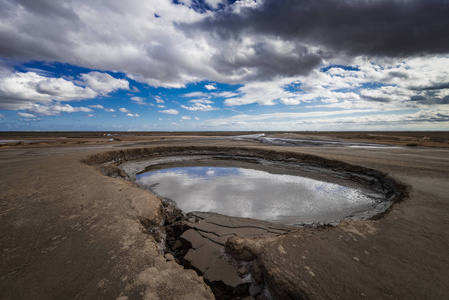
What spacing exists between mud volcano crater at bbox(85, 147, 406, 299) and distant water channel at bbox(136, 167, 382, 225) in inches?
1.5

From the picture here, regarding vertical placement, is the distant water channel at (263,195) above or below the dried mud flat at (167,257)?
below

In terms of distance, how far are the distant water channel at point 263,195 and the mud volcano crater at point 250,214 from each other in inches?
1.5

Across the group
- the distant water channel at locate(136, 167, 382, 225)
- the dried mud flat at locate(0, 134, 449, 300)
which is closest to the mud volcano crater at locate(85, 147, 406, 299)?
the distant water channel at locate(136, 167, 382, 225)

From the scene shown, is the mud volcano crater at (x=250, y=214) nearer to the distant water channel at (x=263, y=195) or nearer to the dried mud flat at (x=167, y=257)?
the distant water channel at (x=263, y=195)

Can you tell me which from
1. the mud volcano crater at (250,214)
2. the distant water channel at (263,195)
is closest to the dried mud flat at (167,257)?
the mud volcano crater at (250,214)

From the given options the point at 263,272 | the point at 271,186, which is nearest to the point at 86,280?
the point at 263,272

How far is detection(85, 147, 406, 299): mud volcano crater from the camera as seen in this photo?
10.9 ft

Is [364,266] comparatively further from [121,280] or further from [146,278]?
[121,280]

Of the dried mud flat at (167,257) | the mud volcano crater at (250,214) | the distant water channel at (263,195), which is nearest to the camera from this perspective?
the dried mud flat at (167,257)

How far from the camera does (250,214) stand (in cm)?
616

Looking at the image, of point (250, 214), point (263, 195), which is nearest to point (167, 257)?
point (250, 214)

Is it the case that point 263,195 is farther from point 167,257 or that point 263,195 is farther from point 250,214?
point 167,257

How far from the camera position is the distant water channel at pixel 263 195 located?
20.7ft

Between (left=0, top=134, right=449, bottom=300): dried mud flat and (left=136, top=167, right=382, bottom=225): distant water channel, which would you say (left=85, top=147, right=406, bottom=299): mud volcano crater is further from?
(left=0, top=134, right=449, bottom=300): dried mud flat
